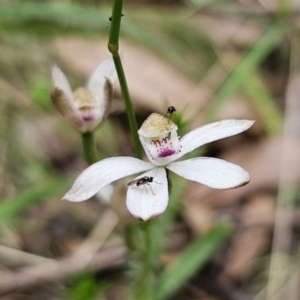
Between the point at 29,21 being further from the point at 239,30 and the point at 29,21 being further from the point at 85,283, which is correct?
the point at 85,283

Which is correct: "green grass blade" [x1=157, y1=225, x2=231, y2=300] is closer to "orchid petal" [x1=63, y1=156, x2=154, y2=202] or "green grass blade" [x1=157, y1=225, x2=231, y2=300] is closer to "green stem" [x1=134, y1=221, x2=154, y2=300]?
"green stem" [x1=134, y1=221, x2=154, y2=300]

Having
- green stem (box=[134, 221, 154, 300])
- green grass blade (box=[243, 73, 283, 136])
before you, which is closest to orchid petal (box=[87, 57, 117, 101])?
green stem (box=[134, 221, 154, 300])

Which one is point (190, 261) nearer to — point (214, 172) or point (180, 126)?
point (180, 126)

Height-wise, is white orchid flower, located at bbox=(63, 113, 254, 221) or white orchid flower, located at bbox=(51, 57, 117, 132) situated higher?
white orchid flower, located at bbox=(51, 57, 117, 132)

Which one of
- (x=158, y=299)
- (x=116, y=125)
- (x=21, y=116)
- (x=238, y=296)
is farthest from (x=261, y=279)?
(x=21, y=116)

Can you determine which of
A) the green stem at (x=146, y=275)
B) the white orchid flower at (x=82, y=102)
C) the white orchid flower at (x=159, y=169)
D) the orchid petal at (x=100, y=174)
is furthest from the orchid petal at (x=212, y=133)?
the green stem at (x=146, y=275)

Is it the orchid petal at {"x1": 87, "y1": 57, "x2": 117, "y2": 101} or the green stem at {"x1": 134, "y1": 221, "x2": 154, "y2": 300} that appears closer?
the orchid petal at {"x1": 87, "y1": 57, "x2": 117, "y2": 101}

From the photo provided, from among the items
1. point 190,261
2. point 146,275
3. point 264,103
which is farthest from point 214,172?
point 264,103
